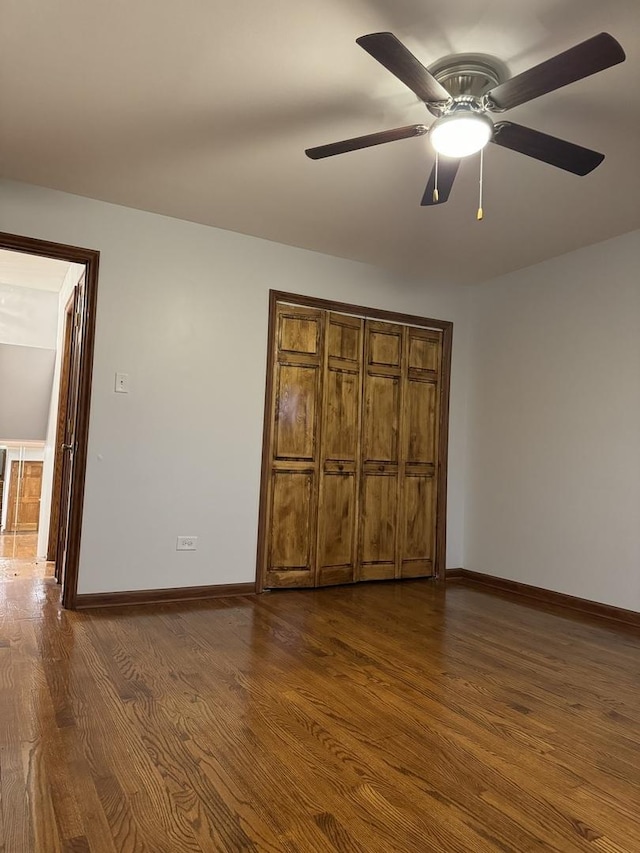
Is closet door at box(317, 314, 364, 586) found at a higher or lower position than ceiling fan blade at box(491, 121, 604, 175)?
lower

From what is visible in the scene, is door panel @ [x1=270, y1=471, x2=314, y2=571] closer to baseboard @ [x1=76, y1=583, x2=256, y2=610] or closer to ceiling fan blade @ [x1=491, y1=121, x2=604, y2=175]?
baseboard @ [x1=76, y1=583, x2=256, y2=610]

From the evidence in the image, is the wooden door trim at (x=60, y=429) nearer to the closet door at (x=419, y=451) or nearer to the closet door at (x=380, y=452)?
the closet door at (x=380, y=452)

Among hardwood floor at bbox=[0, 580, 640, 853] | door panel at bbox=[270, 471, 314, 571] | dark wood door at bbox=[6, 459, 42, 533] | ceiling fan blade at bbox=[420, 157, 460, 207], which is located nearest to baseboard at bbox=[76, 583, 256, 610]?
hardwood floor at bbox=[0, 580, 640, 853]

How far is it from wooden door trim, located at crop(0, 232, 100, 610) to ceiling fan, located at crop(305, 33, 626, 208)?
197 cm

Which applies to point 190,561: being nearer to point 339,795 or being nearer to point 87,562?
point 87,562

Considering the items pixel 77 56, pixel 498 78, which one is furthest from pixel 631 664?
pixel 77 56

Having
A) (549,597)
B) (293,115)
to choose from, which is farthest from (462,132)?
(549,597)

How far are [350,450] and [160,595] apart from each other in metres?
1.77

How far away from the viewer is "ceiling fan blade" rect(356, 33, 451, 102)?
184 centimetres

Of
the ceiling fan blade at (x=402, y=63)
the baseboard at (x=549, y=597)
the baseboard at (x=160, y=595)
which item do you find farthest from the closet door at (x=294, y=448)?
the ceiling fan blade at (x=402, y=63)

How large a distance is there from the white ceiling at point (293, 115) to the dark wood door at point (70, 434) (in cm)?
91

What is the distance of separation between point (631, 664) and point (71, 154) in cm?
392

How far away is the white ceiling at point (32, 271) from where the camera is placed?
5152 millimetres

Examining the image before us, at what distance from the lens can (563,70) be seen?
6.31ft
